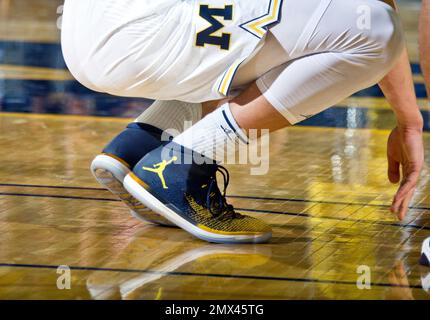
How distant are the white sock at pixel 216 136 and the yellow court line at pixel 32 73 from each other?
8.85 ft

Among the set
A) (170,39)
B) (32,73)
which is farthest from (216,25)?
(32,73)

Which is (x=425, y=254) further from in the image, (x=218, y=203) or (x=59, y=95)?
(x=59, y=95)

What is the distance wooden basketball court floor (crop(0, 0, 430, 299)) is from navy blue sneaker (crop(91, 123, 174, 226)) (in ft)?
0.14

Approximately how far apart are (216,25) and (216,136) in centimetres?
24

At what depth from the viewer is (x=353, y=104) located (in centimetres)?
434

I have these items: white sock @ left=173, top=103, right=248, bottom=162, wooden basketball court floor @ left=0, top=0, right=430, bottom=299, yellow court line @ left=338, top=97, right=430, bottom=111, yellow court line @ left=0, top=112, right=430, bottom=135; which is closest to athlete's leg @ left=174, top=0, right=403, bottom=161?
white sock @ left=173, top=103, right=248, bottom=162

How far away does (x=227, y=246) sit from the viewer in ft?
7.14

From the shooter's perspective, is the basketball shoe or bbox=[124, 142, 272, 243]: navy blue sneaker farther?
bbox=[124, 142, 272, 243]: navy blue sneaker

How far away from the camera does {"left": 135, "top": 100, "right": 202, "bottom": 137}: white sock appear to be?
7.78 ft

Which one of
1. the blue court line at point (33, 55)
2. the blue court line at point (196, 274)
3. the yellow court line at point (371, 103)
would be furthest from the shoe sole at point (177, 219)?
the blue court line at point (33, 55)

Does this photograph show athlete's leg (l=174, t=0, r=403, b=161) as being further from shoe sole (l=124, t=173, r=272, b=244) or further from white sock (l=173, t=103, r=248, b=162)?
shoe sole (l=124, t=173, r=272, b=244)

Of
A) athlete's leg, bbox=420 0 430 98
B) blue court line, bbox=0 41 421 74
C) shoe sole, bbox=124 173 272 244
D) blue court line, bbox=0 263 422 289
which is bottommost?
blue court line, bbox=0 263 422 289

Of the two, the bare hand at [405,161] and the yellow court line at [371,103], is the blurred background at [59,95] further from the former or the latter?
the bare hand at [405,161]
